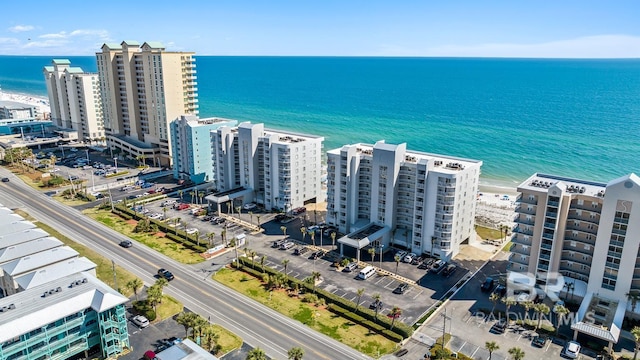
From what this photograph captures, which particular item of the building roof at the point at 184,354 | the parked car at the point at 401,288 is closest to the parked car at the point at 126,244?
the building roof at the point at 184,354

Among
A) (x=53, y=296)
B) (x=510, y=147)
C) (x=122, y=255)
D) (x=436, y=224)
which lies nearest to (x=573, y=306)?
(x=436, y=224)

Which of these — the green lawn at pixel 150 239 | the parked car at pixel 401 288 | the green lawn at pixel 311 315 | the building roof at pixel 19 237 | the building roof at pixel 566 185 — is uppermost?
the building roof at pixel 566 185

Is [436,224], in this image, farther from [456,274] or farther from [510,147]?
[510,147]

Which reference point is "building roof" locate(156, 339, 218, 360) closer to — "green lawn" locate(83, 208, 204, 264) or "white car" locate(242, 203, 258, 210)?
"green lawn" locate(83, 208, 204, 264)

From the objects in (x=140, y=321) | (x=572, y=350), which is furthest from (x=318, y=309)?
(x=572, y=350)

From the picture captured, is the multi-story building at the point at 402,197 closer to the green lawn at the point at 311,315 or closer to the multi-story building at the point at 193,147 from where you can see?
the green lawn at the point at 311,315

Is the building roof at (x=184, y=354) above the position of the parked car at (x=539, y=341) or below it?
above

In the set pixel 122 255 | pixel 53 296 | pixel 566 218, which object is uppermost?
pixel 566 218
